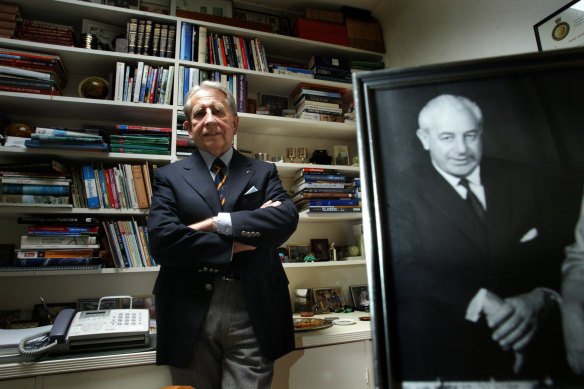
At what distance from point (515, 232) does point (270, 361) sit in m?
0.96

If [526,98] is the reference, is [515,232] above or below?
below

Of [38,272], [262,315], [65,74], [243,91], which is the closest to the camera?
[262,315]

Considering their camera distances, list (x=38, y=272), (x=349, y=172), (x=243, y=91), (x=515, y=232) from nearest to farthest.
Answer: (x=515, y=232), (x=38, y=272), (x=243, y=91), (x=349, y=172)

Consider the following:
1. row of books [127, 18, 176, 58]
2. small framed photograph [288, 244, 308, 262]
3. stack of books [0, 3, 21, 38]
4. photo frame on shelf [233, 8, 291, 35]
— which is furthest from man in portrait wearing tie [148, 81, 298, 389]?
photo frame on shelf [233, 8, 291, 35]

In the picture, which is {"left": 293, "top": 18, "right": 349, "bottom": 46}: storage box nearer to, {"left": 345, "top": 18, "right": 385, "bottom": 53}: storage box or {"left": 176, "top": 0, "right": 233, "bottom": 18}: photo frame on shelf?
{"left": 345, "top": 18, "right": 385, "bottom": 53}: storage box

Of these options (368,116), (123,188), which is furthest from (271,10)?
(368,116)

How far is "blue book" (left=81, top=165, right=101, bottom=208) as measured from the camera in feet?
5.39


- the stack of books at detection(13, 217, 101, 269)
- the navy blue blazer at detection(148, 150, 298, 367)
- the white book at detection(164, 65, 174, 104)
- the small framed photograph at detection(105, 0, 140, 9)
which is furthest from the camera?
the small framed photograph at detection(105, 0, 140, 9)

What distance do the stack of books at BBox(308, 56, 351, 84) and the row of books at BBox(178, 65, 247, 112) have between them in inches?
21.7

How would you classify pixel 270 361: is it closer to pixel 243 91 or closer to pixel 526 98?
pixel 526 98

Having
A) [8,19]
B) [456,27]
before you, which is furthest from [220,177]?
[456,27]

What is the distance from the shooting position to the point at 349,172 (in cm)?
228

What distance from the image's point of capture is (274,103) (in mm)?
2375

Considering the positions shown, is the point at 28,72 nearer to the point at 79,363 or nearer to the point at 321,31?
the point at 79,363
